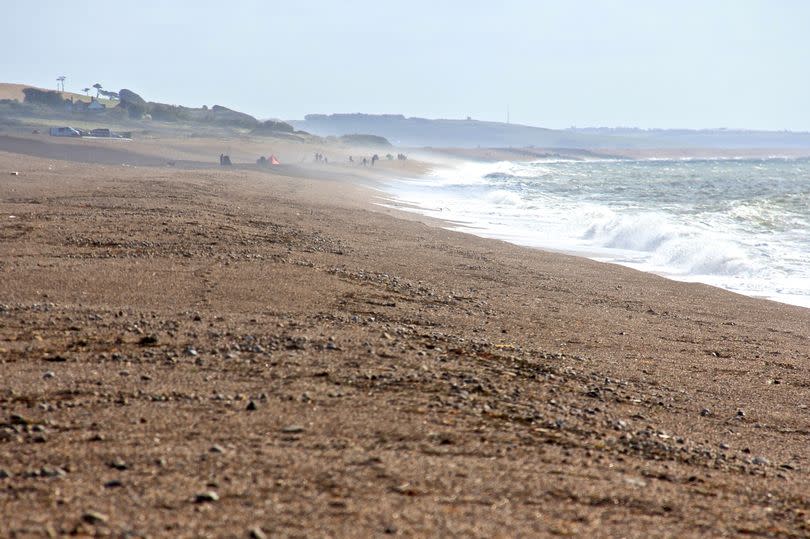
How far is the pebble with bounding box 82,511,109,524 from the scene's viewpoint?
3.22 m

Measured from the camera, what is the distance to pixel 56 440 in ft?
13.6

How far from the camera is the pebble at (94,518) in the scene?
10.6ft

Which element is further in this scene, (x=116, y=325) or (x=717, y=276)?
(x=717, y=276)

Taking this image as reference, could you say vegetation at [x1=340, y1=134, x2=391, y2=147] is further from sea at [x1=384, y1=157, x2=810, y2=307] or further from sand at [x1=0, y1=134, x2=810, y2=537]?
sand at [x1=0, y1=134, x2=810, y2=537]

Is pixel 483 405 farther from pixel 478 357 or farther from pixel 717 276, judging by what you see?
pixel 717 276

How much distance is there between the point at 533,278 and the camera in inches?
472

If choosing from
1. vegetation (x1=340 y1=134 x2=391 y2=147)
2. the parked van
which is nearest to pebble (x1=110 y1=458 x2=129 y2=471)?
the parked van

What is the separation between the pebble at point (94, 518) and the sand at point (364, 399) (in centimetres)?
1

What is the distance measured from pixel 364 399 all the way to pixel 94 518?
2.08m

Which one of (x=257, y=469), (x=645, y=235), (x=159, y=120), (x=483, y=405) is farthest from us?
(x=159, y=120)

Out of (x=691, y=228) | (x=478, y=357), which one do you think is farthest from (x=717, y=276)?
(x=478, y=357)

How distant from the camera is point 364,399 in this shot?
513 centimetres

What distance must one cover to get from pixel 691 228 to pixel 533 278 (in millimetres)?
11486

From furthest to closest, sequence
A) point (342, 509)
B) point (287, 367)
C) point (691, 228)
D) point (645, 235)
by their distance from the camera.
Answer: point (691, 228) → point (645, 235) → point (287, 367) → point (342, 509)
